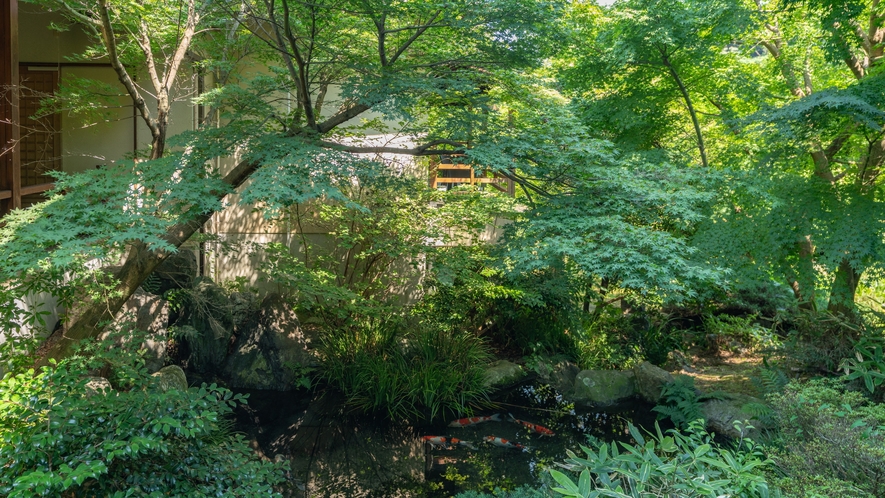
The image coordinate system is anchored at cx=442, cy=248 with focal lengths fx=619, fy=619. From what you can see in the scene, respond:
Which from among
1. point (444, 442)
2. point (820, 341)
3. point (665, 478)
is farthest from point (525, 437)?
point (665, 478)

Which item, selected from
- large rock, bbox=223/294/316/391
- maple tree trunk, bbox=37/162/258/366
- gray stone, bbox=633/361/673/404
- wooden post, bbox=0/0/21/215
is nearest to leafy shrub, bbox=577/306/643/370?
gray stone, bbox=633/361/673/404

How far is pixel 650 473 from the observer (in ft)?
9.97

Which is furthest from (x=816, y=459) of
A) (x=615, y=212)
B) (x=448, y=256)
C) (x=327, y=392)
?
(x=327, y=392)

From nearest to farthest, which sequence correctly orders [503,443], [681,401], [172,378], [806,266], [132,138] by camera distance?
[806,266] < [503,443] < [172,378] < [681,401] < [132,138]

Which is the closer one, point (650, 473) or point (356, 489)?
point (650, 473)

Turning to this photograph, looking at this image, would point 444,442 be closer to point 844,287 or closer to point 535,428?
point 535,428

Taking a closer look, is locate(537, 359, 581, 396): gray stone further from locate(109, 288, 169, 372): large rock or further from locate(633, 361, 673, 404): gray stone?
locate(109, 288, 169, 372): large rock

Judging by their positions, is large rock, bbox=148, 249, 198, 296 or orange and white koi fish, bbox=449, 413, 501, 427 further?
large rock, bbox=148, 249, 198, 296

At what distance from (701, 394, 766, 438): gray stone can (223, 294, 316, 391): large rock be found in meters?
4.76

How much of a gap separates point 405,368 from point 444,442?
128cm

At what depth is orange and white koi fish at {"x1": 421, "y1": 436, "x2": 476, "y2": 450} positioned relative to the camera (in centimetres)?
646

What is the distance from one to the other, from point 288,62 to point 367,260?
4.40 metres

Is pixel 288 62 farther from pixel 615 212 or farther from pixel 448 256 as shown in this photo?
pixel 448 256

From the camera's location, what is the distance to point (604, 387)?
306 inches
